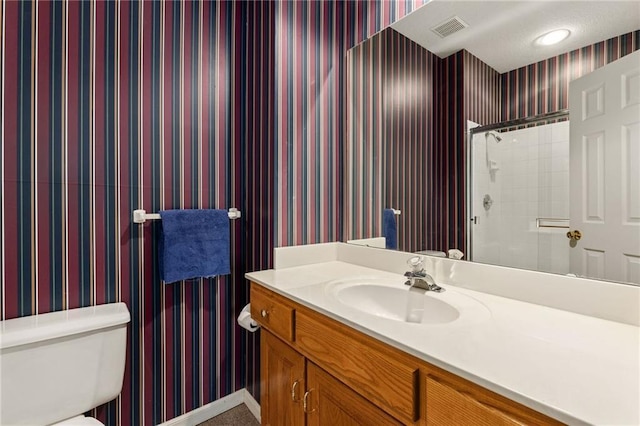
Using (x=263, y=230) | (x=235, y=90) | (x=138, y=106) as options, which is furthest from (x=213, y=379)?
(x=235, y=90)

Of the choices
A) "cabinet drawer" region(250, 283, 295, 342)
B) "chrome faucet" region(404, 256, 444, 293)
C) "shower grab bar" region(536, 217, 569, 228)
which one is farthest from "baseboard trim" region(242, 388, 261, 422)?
"shower grab bar" region(536, 217, 569, 228)

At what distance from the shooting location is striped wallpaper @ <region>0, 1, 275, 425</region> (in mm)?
1171

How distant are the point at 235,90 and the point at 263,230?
80 centimetres

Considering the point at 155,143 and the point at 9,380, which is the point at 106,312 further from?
the point at 155,143

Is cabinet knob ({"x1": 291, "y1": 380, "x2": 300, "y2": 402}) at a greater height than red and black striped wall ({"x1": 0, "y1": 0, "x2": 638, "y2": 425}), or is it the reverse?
red and black striped wall ({"x1": 0, "y1": 0, "x2": 638, "y2": 425})

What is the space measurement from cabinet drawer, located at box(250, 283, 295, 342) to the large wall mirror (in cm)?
56

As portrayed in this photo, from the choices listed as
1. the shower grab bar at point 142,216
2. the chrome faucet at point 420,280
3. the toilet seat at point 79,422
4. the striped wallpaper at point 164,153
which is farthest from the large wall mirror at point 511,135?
the toilet seat at point 79,422

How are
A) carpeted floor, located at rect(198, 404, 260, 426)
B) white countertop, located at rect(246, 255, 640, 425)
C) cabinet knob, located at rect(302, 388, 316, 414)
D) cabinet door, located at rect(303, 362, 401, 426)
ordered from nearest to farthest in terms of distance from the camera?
white countertop, located at rect(246, 255, 640, 425), cabinet door, located at rect(303, 362, 401, 426), cabinet knob, located at rect(302, 388, 316, 414), carpeted floor, located at rect(198, 404, 260, 426)

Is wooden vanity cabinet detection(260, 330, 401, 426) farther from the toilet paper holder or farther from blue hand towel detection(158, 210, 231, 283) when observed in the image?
blue hand towel detection(158, 210, 231, 283)

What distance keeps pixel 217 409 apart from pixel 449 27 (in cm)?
205

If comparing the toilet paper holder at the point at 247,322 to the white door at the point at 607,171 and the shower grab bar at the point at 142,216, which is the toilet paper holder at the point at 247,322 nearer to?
the shower grab bar at the point at 142,216

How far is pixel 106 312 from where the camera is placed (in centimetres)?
123

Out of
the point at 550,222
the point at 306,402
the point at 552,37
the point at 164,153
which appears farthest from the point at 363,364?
the point at 164,153

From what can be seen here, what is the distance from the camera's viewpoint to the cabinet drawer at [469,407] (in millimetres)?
497
